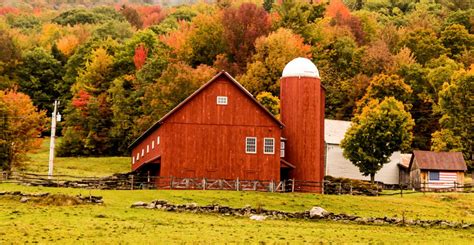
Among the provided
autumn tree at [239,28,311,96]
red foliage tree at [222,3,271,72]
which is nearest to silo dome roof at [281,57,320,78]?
autumn tree at [239,28,311,96]

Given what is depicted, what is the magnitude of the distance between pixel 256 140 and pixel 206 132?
3.85 m

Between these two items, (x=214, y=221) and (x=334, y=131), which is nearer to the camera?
(x=214, y=221)

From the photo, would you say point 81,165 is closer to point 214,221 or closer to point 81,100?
point 81,100

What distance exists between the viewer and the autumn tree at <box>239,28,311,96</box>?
97.1 meters

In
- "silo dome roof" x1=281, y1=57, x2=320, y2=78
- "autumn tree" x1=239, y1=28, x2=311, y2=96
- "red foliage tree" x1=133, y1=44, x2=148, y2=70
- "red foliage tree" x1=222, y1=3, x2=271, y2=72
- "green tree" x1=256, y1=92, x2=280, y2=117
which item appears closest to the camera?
"silo dome roof" x1=281, y1=57, x2=320, y2=78

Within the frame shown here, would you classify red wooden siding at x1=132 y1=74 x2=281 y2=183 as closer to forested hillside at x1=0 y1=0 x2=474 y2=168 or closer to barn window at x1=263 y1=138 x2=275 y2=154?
barn window at x1=263 y1=138 x2=275 y2=154

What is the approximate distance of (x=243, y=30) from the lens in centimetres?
11356

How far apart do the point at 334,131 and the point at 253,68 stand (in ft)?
59.0

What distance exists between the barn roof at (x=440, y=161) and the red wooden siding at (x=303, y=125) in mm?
15661

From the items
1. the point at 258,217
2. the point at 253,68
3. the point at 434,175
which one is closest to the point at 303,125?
the point at 434,175

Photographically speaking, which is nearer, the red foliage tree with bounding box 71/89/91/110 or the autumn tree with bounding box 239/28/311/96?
the autumn tree with bounding box 239/28/311/96

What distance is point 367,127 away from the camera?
73.9 metres

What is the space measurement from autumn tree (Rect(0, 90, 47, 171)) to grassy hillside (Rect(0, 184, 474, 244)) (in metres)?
18.8

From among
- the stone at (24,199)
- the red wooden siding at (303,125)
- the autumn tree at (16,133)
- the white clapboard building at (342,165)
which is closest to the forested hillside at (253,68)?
the white clapboard building at (342,165)
